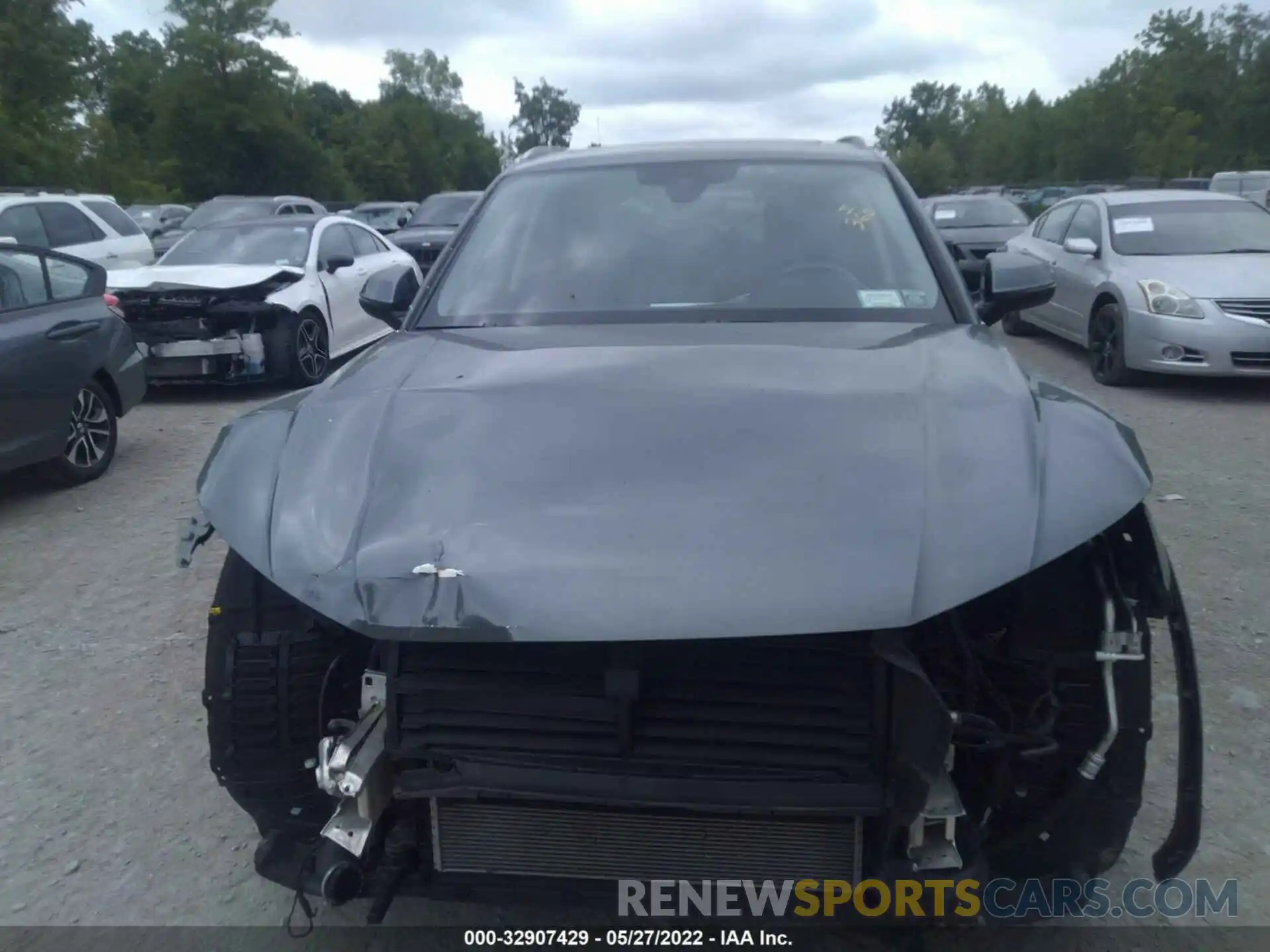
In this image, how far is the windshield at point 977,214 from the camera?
1706 centimetres

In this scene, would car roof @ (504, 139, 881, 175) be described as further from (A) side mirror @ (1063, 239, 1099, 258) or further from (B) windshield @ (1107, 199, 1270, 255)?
(B) windshield @ (1107, 199, 1270, 255)

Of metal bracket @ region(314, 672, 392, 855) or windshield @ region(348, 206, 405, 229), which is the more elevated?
metal bracket @ region(314, 672, 392, 855)

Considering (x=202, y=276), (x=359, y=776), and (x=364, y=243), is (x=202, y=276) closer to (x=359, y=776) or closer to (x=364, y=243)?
(x=364, y=243)

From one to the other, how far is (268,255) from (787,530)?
31.3ft

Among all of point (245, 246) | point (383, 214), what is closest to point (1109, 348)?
point (245, 246)

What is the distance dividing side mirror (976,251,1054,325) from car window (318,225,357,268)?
797 cm

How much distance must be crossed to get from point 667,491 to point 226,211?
64.3 feet

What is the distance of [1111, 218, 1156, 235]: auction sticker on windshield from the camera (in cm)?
1038

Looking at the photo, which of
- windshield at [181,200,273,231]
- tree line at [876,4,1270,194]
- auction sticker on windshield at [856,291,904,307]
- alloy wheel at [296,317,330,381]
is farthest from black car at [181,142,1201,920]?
tree line at [876,4,1270,194]

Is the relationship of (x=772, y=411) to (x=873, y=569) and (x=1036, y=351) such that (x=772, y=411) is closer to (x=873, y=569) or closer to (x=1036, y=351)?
(x=873, y=569)

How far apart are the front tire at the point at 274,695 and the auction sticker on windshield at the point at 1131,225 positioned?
9.69 m

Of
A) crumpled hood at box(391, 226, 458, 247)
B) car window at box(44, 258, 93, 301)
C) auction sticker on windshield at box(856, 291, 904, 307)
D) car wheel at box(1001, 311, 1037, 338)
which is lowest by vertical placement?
car wheel at box(1001, 311, 1037, 338)

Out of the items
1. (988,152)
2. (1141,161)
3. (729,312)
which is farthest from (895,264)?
(988,152)

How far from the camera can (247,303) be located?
973 cm
